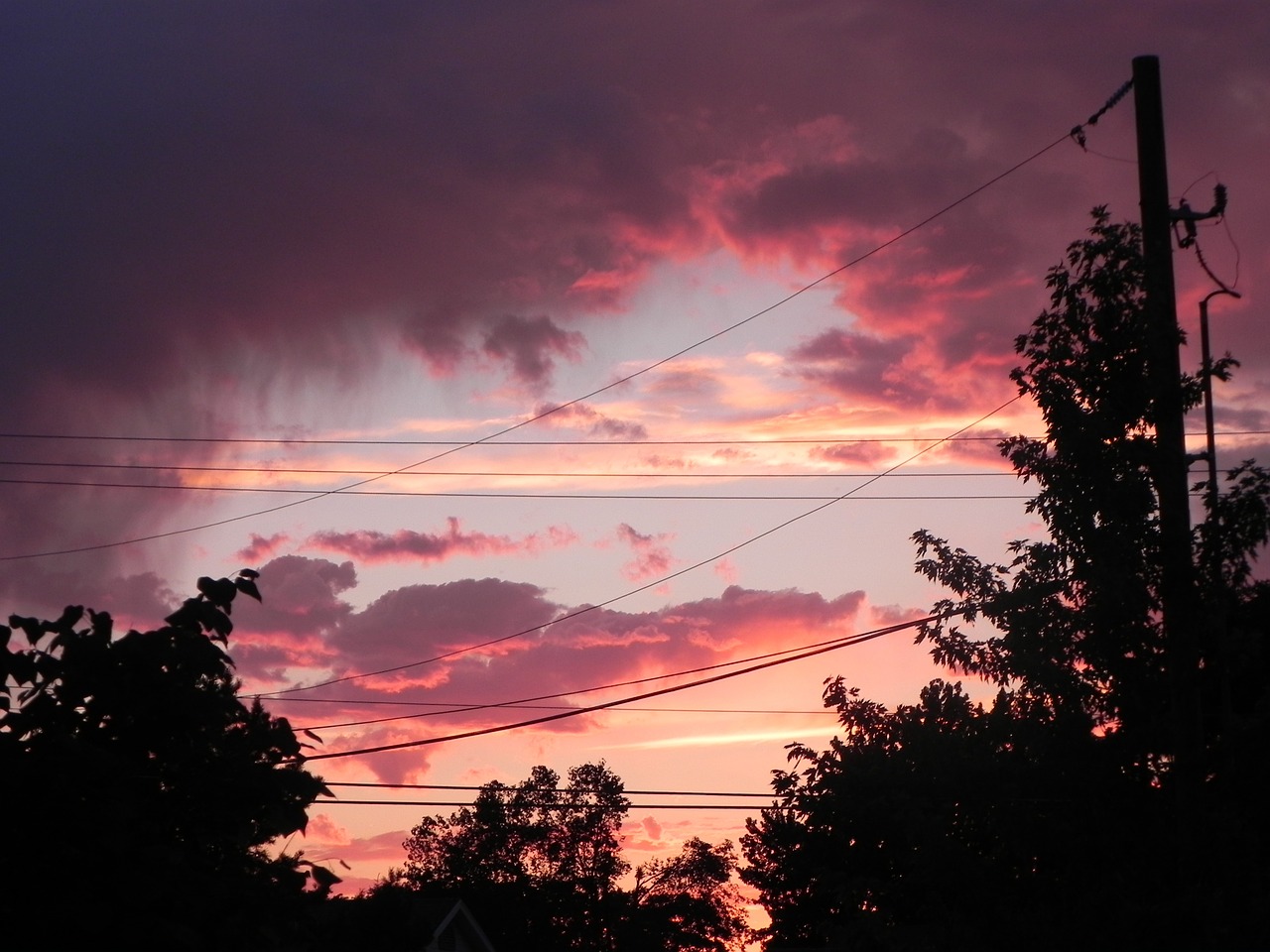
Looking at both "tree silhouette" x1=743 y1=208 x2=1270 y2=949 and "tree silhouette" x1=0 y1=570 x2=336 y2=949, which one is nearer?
"tree silhouette" x1=0 y1=570 x2=336 y2=949

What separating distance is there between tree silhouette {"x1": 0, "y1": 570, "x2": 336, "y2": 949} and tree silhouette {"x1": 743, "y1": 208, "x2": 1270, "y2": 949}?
298 inches

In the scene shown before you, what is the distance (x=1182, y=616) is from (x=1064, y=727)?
5.93 ft

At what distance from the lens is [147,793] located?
10.6 m

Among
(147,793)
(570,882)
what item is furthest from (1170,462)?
(570,882)

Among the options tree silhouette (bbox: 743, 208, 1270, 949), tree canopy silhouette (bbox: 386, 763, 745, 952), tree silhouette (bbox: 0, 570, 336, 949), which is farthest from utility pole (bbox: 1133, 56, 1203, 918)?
tree canopy silhouette (bbox: 386, 763, 745, 952)

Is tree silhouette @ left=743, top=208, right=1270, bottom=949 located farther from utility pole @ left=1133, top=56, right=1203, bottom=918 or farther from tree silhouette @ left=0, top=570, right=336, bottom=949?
tree silhouette @ left=0, top=570, right=336, bottom=949

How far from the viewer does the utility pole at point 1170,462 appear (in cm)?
1437

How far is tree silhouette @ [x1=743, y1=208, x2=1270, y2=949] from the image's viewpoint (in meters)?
14.0

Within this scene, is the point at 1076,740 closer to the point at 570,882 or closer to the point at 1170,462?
the point at 1170,462

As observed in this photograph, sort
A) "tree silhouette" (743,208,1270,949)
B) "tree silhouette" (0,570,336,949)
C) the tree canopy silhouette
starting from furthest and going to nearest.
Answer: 1. the tree canopy silhouette
2. "tree silhouette" (743,208,1270,949)
3. "tree silhouette" (0,570,336,949)

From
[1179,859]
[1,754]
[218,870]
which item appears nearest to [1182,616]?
[1179,859]

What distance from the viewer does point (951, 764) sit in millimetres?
16203

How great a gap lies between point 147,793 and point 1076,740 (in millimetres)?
9940

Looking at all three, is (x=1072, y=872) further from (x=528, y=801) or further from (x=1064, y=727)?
(x=528, y=801)
